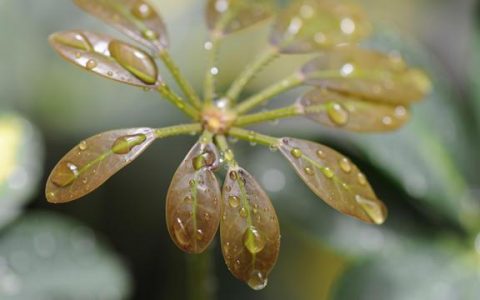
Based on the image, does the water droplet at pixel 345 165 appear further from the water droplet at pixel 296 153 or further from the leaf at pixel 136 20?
the leaf at pixel 136 20

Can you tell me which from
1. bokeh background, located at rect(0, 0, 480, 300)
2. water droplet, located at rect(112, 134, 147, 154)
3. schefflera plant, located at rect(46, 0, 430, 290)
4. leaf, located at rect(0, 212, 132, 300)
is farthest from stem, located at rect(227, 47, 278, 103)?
leaf, located at rect(0, 212, 132, 300)

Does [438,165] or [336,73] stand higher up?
[438,165]

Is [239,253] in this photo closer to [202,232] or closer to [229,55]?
[202,232]

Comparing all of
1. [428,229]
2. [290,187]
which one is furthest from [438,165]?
[290,187]

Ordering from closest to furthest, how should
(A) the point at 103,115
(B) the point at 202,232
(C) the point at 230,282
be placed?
(B) the point at 202,232
(C) the point at 230,282
(A) the point at 103,115

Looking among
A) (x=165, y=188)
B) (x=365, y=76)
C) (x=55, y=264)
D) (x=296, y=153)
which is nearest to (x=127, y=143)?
(x=296, y=153)

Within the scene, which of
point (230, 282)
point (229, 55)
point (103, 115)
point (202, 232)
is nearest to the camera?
point (202, 232)

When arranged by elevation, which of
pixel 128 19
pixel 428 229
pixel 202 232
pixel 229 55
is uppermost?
pixel 229 55

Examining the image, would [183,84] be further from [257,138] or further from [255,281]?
[255,281]
